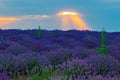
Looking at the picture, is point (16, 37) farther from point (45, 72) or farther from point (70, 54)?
point (45, 72)

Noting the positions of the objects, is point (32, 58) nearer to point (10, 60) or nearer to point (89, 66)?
point (10, 60)

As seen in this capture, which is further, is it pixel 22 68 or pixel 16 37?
pixel 16 37

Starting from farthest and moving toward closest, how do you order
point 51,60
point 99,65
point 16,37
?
point 16,37, point 51,60, point 99,65

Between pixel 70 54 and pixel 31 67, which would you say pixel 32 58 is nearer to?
pixel 31 67

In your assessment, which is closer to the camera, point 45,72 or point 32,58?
point 45,72

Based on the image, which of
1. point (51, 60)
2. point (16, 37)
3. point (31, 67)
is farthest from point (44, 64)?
point (16, 37)

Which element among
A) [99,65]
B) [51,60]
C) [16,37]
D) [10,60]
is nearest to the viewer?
[99,65]

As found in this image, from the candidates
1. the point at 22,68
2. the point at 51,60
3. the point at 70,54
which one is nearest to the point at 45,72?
the point at 22,68

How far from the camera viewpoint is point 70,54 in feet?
34.8

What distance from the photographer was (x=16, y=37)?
2003 centimetres

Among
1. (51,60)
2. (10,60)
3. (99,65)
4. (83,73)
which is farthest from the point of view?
(51,60)

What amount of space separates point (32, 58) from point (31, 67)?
0.34 m

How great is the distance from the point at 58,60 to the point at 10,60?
164 cm

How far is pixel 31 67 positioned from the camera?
29.6 feet
